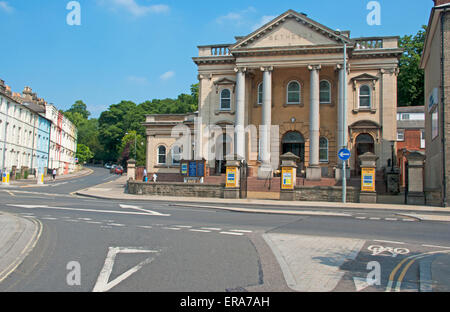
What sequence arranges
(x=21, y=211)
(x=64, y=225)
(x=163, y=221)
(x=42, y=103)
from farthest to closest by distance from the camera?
(x=42, y=103), (x=21, y=211), (x=163, y=221), (x=64, y=225)

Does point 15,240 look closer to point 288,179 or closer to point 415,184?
point 288,179

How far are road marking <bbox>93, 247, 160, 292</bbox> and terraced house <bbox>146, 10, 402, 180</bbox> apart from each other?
25.5 m

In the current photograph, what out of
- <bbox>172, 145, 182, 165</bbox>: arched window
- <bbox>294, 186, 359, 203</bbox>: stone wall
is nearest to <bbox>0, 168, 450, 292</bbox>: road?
<bbox>294, 186, 359, 203</bbox>: stone wall

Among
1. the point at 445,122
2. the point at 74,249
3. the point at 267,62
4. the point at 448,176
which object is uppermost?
the point at 267,62

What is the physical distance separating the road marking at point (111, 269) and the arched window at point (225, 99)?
31.3 metres


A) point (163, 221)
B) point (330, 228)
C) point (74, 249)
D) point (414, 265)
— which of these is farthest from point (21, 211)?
point (414, 265)

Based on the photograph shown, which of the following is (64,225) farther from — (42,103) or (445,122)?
(42,103)

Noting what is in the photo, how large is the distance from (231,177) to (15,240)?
61.3ft

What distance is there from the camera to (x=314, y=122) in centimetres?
3350

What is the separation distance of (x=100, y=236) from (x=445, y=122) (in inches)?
813

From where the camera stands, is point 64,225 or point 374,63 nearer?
point 64,225

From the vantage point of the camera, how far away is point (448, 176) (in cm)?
2277

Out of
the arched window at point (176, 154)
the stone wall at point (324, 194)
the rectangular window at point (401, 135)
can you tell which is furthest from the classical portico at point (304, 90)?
the rectangular window at point (401, 135)

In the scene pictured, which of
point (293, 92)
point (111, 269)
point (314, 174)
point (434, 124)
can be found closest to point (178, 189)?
point (314, 174)
